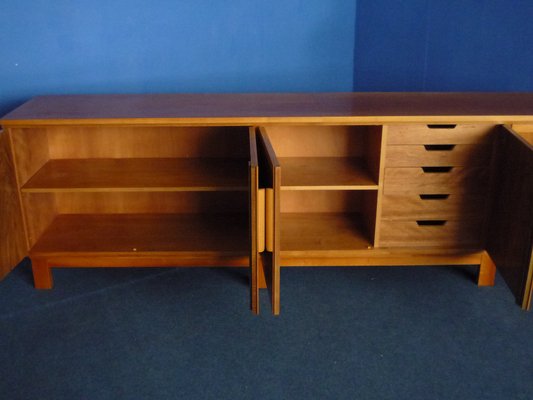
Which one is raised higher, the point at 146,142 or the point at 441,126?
the point at 441,126

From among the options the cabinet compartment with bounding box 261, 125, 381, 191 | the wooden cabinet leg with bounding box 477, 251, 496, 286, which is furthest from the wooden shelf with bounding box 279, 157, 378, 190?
the wooden cabinet leg with bounding box 477, 251, 496, 286

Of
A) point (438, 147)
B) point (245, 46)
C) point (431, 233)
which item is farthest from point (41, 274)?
point (438, 147)

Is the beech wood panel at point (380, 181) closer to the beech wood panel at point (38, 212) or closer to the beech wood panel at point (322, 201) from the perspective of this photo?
the beech wood panel at point (322, 201)

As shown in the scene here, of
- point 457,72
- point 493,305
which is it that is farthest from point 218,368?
point 457,72

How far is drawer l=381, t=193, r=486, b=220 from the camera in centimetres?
224

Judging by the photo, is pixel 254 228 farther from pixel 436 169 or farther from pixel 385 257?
pixel 436 169

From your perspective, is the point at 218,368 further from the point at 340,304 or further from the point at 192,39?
the point at 192,39

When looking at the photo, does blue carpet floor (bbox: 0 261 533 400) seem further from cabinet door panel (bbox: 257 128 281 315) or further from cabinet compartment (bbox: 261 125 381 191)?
cabinet compartment (bbox: 261 125 381 191)

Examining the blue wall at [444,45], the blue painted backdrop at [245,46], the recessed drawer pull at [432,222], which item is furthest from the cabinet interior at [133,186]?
the blue wall at [444,45]

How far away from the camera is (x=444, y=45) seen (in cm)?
277

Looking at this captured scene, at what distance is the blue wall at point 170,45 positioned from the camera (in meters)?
2.68

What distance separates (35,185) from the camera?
223 centimetres

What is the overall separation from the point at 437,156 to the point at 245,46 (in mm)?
1104

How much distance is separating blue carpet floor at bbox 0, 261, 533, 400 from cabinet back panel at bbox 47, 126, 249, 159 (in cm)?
50
